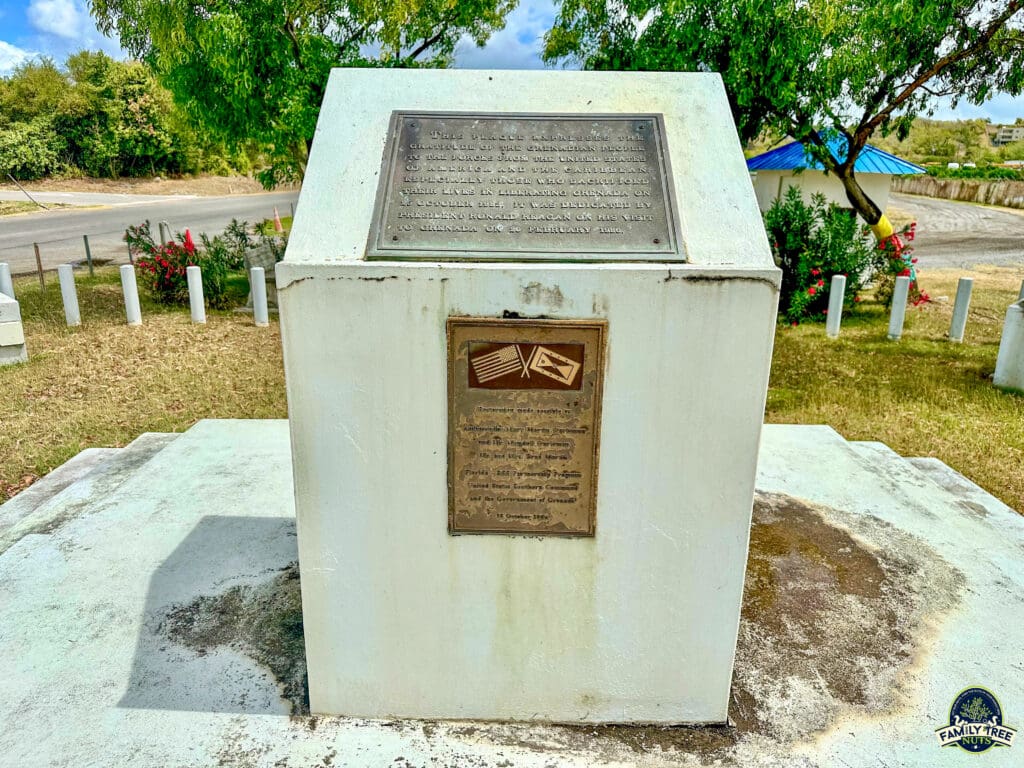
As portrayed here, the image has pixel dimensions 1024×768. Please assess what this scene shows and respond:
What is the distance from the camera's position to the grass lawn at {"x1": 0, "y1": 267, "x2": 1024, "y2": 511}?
557cm

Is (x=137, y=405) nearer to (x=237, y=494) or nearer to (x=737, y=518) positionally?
(x=237, y=494)

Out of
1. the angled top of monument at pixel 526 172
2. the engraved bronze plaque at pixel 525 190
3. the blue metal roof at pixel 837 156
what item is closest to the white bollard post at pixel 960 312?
the blue metal roof at pixel 837 156

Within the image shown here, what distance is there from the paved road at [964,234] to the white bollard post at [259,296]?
Result: 13.7 m

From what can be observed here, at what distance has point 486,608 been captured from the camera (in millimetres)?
2523

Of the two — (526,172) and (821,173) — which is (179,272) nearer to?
(526,172)

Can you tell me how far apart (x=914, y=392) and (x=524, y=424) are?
5916mm

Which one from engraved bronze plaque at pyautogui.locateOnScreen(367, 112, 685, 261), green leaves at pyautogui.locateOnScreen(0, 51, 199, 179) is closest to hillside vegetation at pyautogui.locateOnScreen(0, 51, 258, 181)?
green leaves at pyautogui.locateOnScreen(0, 51, 199, 179)

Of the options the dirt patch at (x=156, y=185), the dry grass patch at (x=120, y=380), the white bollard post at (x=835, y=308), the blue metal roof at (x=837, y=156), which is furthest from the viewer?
the dirt patch at (x=156, y=185)

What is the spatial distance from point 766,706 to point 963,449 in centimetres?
381

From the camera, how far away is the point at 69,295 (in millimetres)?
8633

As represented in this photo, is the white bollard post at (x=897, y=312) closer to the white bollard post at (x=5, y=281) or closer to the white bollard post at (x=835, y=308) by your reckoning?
the white bollard post at (x=835, y=308)

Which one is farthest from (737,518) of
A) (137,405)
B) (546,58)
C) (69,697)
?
(546,58)

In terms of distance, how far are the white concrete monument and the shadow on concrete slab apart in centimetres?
29
